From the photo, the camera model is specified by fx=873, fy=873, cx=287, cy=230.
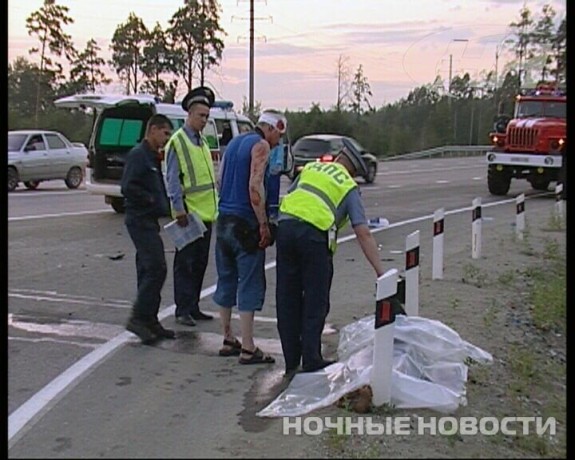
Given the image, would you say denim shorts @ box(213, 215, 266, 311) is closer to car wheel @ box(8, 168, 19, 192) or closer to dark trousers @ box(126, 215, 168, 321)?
dark trousers @ box(126, 215, 168, 321)

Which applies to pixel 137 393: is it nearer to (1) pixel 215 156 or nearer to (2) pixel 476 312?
(2) pixel 476 312

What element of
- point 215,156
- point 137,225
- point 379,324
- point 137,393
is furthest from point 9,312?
point 215,156

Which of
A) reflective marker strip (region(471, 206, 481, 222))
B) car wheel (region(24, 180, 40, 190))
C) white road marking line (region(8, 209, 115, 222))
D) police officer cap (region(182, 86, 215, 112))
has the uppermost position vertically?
police officer cap (region(182, 86, 215, 112))

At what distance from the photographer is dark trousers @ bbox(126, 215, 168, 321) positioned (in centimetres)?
768

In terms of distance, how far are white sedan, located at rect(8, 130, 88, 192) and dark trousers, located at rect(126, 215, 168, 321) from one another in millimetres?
16639

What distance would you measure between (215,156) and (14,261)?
6.97m

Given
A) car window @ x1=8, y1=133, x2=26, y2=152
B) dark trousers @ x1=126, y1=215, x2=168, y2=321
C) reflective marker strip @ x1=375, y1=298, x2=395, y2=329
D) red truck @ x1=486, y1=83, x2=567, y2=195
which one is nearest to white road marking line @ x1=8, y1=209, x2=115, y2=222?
car window @ x1=8, y1=133, x2=26, y2=152

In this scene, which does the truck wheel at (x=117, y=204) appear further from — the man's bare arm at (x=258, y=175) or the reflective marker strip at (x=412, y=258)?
the man's bare arm at (x=258, y=175)

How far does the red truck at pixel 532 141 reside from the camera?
78.8 ft

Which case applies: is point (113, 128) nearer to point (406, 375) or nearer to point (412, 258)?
A: point (412, 258)

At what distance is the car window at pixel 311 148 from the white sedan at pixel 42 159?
21.6 ft

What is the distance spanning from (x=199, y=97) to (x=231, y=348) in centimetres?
242

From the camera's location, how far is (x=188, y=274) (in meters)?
8.34

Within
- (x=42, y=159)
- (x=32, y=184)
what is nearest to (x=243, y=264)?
(x=42, y=159)
